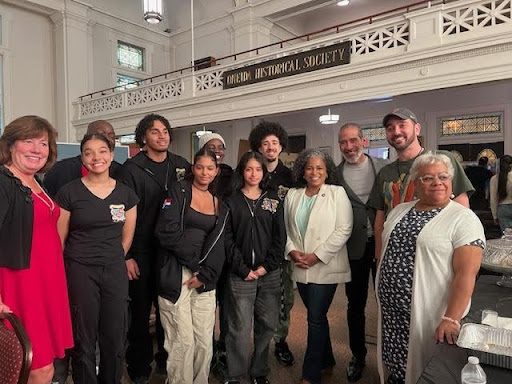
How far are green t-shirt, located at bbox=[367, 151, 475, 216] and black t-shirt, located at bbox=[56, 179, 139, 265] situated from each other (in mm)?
1606

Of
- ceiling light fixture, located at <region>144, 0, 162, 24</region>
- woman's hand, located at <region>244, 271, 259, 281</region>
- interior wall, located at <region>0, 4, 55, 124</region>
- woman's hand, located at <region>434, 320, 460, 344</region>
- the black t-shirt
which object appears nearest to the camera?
woman's hand, located at <region>434, 320, 460, 344</region>

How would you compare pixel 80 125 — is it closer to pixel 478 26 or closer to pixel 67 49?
pixel 67 49

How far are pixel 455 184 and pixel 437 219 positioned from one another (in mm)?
556

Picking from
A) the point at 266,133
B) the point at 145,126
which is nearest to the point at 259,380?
the point at 266,133

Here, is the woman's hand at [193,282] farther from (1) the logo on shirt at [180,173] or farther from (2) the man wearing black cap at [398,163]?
(2) the man wearing black cap at [398,163]

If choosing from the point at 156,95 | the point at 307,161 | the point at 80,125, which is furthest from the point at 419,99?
the point at 80,125

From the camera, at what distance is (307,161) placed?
2664 mm

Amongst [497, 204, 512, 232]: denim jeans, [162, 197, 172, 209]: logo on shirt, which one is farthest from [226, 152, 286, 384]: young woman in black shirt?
[497, 204, 512, 232]: denim jeans

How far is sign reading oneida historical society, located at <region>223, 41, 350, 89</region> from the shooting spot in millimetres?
7719

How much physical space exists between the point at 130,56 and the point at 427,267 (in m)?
15.8

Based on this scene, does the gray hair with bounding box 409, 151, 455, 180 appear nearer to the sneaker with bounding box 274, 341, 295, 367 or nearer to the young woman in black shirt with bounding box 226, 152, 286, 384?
the young woman in black shirt with bounding box 226, 152, 286, 384

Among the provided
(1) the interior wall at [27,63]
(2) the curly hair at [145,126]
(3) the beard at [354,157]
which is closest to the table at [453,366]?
(3) the beard at [354,157]

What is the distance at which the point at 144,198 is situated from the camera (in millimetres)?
2576

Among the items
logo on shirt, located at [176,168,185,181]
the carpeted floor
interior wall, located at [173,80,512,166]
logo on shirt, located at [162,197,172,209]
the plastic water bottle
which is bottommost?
the carpeted floor
